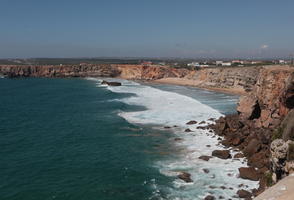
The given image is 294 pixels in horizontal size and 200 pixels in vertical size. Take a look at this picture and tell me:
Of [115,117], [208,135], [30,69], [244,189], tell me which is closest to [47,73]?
[30,69]

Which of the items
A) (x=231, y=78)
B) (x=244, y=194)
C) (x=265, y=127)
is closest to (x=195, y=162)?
(x=244, y=194)

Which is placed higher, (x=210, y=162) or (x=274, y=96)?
(x=274, y=96)

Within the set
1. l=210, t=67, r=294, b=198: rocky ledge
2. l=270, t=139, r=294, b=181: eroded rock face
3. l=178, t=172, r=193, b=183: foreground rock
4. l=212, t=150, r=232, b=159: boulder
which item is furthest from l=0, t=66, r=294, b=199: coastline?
l=178, t=172, r=193, b=183: foreground rock

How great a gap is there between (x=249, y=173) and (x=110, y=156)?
13.6 metres

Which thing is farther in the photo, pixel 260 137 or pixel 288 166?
pixel 260 137

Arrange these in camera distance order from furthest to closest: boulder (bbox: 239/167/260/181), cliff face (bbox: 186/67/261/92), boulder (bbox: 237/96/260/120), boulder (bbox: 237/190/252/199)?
1. cliff face (bbox: 186/67/261/92)
2. boulder (bbox: 237/96/260/120)
3. boulder (bbox: 239/167/260/181)
4. boulder (bbox: 237/190/252/199)

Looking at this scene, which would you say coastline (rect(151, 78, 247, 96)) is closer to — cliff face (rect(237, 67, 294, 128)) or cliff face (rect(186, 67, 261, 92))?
cliff face (rect(186, 67, 261, 92))

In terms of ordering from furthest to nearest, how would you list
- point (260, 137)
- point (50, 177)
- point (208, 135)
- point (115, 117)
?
point (115, 117), point (208, 135), point (260, 137), point (50, 177)

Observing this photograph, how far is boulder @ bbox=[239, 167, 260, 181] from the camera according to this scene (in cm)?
2444

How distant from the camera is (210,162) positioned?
28.4m

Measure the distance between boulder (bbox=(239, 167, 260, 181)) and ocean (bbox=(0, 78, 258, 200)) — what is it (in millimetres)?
567

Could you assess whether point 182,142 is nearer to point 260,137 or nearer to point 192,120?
point 260,137

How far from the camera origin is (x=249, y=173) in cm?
2497

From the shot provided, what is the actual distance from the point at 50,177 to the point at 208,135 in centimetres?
2076
